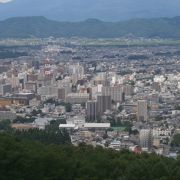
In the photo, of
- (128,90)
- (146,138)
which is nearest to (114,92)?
(128,90)

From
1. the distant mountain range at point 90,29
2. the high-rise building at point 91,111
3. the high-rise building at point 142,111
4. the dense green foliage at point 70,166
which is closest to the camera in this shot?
the dense green foliage at point 70,166

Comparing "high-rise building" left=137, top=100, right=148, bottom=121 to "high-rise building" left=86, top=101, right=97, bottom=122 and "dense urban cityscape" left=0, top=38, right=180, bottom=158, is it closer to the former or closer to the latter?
"dense urban cityscape" left=0, top=38, right=180, bottom=158

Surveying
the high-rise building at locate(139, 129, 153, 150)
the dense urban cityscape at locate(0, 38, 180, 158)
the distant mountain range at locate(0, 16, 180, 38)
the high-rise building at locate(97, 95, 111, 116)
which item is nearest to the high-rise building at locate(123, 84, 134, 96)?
the dense urban cityscape at locate(0, 38, 180, 158)

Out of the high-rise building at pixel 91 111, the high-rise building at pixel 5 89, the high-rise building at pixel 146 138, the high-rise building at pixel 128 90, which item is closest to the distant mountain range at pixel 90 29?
the high-rise building at pixel 5 89

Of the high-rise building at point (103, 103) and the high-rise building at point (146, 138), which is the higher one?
the high-rise building at point (146, 138)

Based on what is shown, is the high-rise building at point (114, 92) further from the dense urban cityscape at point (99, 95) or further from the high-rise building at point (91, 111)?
the high-rise building at point (91, 111)

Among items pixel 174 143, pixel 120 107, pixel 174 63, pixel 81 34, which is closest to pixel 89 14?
pixel 81 34

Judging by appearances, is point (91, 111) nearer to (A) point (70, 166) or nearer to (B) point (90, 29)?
(A) point (70, 166)
